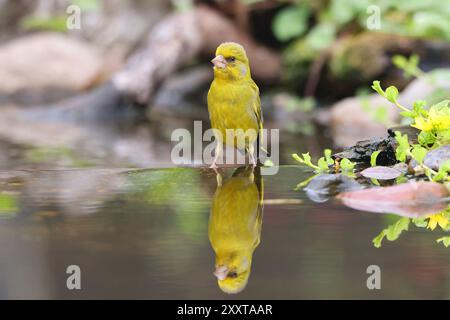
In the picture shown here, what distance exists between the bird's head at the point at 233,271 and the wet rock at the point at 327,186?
1.04 metres

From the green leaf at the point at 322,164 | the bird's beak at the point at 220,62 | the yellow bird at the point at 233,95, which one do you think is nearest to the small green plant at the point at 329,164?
the green leaf at the point at 322,164

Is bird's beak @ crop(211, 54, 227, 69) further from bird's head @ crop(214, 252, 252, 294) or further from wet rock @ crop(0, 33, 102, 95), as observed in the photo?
wet rock @ crop(0, 33, 102, 95)

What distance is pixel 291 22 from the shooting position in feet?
35.2

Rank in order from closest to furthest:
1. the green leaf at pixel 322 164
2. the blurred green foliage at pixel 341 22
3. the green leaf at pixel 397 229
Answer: the green leaf at pixel 397 229 → the green leaf at pixel 322 164 → the blurred green foliage at pixel 341 22

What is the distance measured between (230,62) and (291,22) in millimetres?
6306

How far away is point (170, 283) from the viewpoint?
Answer: 8.14 ft

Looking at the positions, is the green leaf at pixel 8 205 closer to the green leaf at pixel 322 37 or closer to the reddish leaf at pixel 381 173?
the reddish leaf at pixel 381 173

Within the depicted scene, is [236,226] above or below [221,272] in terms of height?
above

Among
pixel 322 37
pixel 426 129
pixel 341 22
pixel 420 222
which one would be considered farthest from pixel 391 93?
pixel 341 22

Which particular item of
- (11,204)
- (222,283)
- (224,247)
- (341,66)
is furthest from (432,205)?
(341,66)

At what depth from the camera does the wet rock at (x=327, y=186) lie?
3.88 meters

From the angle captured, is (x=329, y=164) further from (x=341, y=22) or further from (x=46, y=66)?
(x=46, y=66)
